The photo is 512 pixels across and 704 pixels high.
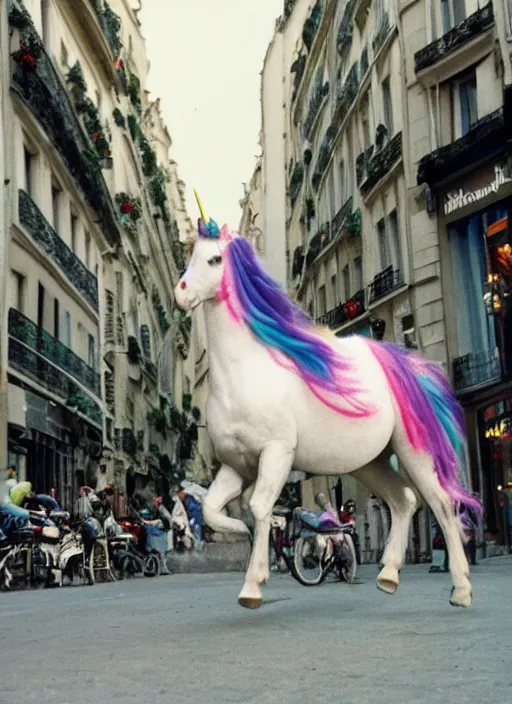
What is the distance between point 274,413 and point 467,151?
20.6 meters

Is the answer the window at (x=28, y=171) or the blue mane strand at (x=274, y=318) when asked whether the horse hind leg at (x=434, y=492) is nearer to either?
the blue mane strand at (x=274, y=318)

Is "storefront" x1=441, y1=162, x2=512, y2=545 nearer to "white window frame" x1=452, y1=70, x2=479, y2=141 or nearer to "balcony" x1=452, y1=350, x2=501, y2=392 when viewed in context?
"balcony" x1=452, y1=350, x2=501, y2=392

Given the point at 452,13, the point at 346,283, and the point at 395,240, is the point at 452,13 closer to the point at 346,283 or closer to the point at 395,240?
the point at 395,240

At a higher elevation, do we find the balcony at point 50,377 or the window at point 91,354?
the window at point 91,354

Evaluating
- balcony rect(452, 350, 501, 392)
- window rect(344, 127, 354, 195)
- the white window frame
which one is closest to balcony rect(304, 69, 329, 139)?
window rect(344, 127, 354, 195)

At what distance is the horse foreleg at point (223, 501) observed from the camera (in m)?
7.41

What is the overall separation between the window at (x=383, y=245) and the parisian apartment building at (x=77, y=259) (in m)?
7.97

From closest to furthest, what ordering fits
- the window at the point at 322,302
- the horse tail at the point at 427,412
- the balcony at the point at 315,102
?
the horse tail at the point at 427,412 → the window at the point at 322,302 → the balcony at the point at 315,102

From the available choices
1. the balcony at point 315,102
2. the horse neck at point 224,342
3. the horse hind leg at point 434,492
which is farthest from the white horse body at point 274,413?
the balcony at point 315,102

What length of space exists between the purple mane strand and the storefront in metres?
18.1

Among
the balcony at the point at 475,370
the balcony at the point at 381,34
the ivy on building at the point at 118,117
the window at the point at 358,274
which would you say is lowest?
the balcony at the point at 475,370

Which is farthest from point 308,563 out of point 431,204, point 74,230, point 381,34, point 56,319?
point 74,230

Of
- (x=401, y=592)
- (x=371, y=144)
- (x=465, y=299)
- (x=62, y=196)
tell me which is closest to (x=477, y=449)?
(x=465, y=299)

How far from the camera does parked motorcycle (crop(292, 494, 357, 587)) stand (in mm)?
15078
